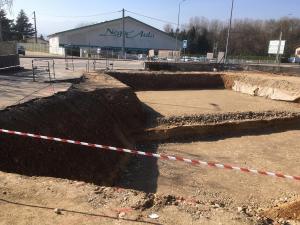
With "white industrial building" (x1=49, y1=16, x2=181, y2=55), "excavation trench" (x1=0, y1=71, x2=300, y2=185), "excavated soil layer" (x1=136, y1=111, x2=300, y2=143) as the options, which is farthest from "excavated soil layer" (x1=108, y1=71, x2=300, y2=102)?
"white industrial building" (x1=49, y1=16, x2=181, y2=55)

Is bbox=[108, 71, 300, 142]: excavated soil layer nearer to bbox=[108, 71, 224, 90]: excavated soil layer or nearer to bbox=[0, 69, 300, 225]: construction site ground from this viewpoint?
bbox=[108, 71, 224, 90]: excavated soil layer

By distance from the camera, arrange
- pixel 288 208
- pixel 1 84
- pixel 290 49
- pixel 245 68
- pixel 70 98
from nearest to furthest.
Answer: pixel 288 208 → pixel 70 98 → pixel 1 84 → pixel 245 68 → pixel 290 49

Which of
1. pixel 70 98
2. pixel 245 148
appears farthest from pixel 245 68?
pixel 70 98

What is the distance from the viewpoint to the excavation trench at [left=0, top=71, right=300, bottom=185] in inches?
379

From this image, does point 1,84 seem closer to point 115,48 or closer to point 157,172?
point 157,172

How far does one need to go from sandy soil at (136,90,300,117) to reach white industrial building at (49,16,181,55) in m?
39.5

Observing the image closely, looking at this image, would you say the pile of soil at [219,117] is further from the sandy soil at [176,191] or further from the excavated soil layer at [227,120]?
the sandy soil at [176,191]

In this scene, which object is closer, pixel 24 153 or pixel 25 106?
pixel 24 153

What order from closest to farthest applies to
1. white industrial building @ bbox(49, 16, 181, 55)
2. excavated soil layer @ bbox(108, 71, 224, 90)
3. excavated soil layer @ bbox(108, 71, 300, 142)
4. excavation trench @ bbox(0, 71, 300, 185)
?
excavation trench @ bbox(0, 71, 300, 185) < excavated soil layer @ bbox(108, 71, 300, 142) < excavated soil layer @ bbox(108, 71, 224, 90) < white industrial building @ bbox(49, 16, 181, 55)

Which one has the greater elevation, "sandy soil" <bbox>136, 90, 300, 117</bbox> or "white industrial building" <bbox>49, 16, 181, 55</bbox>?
"white industrial building" <bbox>49, 16, 181, 55</bbox>

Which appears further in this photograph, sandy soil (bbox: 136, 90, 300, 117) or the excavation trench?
sandy soil (bbox: 136, 90, 300, 117)

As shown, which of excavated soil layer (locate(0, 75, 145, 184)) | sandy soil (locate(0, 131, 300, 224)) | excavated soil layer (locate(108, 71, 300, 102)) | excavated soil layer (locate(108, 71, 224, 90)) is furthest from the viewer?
excavated soil layer (locate(108, 71, 224, 90))

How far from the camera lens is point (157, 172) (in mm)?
13250

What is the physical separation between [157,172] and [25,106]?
5417mm
